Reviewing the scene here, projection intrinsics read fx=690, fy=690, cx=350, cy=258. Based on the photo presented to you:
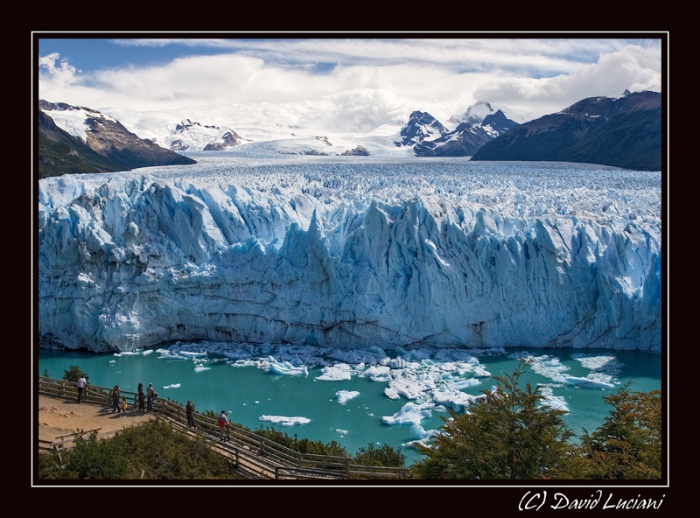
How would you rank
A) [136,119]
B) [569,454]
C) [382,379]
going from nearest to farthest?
1. [569,454]
2. [382,379]
3. [136,119]

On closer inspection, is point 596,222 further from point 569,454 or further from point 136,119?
point 136,119

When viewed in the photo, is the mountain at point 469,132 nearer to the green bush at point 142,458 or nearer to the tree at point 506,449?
the green bush at point 142,458

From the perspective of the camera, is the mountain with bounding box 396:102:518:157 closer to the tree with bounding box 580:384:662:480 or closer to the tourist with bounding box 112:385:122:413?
the tourist with bounding box 112:385:122:413

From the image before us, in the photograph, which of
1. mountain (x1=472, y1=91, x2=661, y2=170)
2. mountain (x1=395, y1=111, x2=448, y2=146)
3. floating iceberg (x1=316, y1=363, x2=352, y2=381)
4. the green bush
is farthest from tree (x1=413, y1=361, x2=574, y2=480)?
mountain (x1=395, y1=111, x2=448, y2=146)

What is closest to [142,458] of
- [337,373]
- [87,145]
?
[337,373]

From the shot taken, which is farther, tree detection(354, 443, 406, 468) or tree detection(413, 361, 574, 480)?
tree detection(354, 443, 406, 468)

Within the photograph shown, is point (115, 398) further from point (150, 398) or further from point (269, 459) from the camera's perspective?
point (269, 459)
